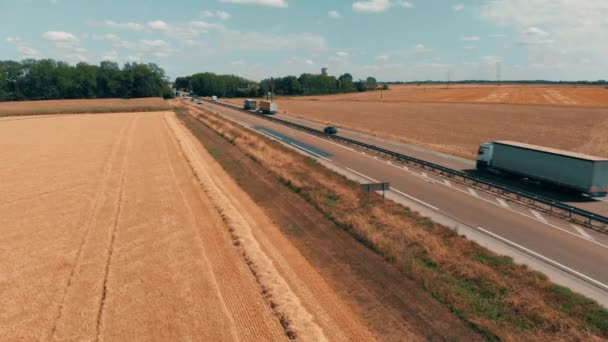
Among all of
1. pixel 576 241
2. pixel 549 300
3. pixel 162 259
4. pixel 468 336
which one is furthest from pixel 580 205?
pixel 162 259

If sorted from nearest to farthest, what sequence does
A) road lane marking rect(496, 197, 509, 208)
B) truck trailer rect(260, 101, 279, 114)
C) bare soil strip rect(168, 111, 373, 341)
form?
bare soil strip rect(168, 111, 373, 341) → road lane marking rect(496, 197, 509, 208) → truck trailer rect(260, 101, 279, 114)

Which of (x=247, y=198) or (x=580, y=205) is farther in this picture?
(x=247, y=198)

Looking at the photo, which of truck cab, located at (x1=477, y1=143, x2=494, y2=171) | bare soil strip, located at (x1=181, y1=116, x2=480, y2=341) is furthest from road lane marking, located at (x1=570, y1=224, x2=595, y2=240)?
truck cab, located at (x1=477, y1=143, x2=494, y2=171)

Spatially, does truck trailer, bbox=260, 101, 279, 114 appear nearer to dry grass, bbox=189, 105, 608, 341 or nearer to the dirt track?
the dirt track

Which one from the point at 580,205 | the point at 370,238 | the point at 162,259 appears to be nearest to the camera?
the point at 162,259

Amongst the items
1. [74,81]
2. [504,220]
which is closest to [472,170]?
[504,220]

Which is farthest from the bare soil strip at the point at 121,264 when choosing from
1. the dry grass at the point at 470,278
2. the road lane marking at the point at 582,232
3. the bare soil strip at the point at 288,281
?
the road lane marking at the point at 582,232

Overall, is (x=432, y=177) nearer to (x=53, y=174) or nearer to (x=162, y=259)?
(x=162, y=259)
